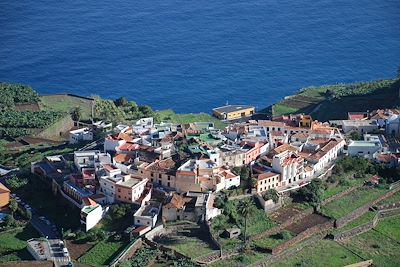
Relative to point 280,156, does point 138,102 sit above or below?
below

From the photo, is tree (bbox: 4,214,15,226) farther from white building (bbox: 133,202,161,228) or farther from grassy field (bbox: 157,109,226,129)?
grassy field (bbox: 157,109,226,129)

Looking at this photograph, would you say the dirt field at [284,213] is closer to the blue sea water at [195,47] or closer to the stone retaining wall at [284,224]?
the stone retaining wall at [284,224]

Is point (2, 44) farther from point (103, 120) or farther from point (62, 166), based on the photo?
point (62, 166)

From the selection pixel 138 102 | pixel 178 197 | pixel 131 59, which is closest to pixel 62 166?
pixel 178 197

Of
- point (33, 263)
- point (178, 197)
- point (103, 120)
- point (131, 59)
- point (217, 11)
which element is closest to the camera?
point (33, 263)

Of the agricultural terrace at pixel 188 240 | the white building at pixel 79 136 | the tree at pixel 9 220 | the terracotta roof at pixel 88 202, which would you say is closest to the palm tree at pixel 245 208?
the agricultural terrace at pixel 188 240

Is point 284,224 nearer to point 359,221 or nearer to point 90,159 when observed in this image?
point 359,221

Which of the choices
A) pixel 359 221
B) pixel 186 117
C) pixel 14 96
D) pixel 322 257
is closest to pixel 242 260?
pixel 322 257
